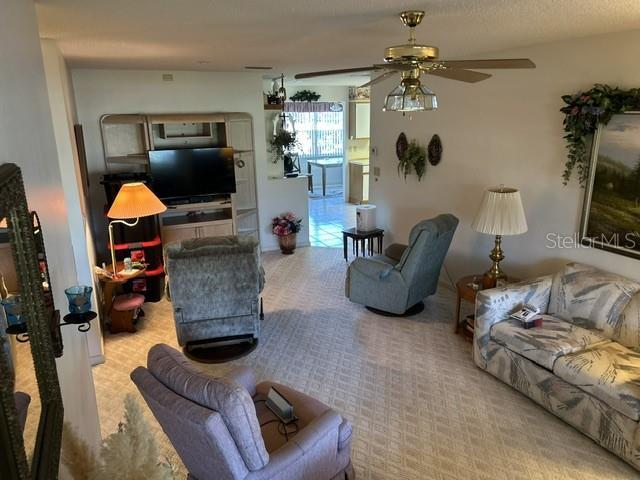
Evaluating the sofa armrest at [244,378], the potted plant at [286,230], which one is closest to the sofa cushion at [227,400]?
the sofa armrest at [244,378]

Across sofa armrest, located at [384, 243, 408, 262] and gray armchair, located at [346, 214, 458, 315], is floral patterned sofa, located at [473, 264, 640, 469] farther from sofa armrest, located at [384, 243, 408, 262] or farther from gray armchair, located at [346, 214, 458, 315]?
sofa armrest, located at [384, 243, 408, 262]

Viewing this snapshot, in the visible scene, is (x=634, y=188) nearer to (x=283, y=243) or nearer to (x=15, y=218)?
(x=15, y=218)

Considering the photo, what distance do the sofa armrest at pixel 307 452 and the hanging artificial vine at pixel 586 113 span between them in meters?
2.75

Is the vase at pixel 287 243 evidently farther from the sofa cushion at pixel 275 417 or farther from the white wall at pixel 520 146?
the sofa cushion at pixel 275 417

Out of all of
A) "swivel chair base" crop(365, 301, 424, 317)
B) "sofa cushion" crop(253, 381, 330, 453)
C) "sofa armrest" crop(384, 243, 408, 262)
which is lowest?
"swivel chair base" crop(365, 301, 424, 317)

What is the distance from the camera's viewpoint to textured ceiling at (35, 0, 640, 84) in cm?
221

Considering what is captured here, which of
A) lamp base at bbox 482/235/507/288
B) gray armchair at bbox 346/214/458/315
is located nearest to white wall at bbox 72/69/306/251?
gray armchair at bbox 346/214/458/315

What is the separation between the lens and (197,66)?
5016 millimetres

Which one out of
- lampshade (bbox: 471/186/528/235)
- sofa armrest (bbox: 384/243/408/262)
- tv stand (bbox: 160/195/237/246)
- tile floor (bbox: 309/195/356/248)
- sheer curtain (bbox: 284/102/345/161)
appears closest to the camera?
lampshade (bbox: 471/186/528/235)

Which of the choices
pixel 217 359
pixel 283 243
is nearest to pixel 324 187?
pixel 283 243

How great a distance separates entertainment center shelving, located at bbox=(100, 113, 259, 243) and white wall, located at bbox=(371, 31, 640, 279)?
2088 mm

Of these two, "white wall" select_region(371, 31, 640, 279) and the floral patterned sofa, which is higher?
"white wall" select_region(371, 31, 640, 279)

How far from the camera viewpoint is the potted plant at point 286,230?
641 centimetres

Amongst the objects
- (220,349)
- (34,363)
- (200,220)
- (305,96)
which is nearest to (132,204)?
(220,349)
